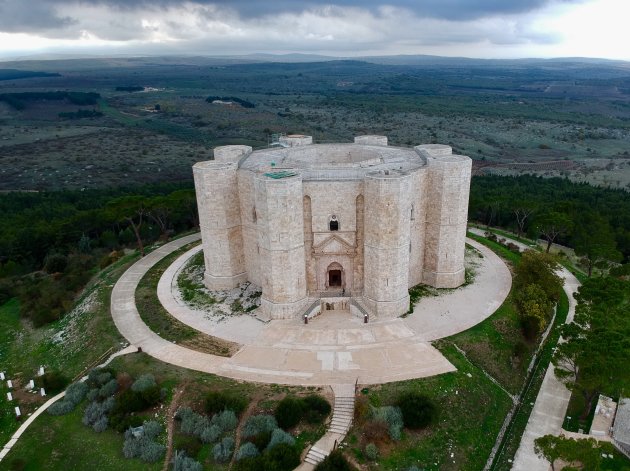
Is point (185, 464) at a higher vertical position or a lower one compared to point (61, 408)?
higher

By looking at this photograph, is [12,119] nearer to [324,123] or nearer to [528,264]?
[324,123]

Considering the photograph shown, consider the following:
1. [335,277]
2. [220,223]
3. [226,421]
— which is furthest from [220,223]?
[226,421]

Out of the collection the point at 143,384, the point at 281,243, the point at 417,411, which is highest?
the point at 281,243

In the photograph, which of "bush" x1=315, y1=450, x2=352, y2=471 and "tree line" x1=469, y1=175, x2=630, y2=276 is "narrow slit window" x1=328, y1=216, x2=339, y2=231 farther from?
"tree line" x1=469, y1=175, x2=630, y2=276

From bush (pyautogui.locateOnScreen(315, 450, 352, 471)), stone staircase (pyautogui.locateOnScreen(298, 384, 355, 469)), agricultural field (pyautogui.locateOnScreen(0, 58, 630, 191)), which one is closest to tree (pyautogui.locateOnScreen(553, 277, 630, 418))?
stone staircase (pyautogui.locateOnScreen(298, 384, 355, 469))

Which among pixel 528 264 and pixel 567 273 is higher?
Result: pixel 528 264

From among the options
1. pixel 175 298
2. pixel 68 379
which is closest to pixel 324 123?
pixel 175 298

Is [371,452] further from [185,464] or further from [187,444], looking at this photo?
[187,444]
